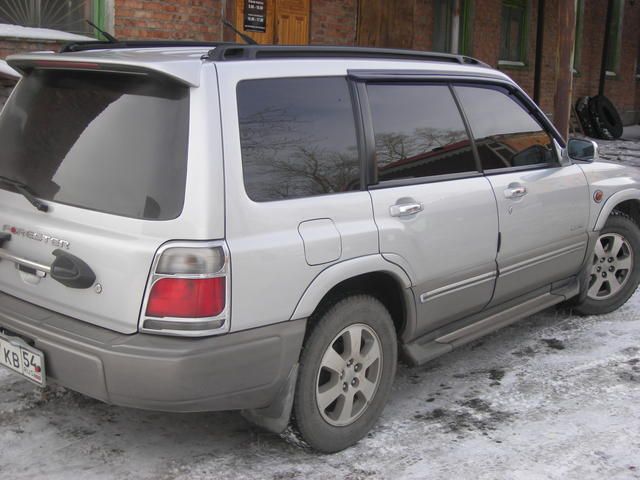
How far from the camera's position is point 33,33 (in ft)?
26.4

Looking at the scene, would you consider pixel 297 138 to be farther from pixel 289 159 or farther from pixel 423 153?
pixel 423 153

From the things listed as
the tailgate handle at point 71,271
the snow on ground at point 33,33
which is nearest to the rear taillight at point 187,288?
the tailgate handle at point 71,271

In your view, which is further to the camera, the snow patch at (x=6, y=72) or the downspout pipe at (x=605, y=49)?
the downspout pipe at (x=605, y=49)

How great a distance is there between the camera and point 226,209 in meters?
2.93

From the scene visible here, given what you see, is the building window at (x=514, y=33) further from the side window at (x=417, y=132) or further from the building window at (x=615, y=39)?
the side window at (x=417, y=132)

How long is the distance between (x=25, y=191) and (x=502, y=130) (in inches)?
100

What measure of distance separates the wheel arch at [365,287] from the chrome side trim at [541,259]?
81cm

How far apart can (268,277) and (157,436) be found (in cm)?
113

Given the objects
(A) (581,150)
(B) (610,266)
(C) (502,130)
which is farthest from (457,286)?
(B) (610,266)

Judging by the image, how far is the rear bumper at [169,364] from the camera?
2.88m

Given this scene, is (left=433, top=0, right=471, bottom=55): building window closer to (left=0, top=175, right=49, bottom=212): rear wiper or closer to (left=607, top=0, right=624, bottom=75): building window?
(left=607, top=0, right=624, bottom=75): building window

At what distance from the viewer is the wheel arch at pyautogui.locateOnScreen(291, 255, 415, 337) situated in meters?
3.21

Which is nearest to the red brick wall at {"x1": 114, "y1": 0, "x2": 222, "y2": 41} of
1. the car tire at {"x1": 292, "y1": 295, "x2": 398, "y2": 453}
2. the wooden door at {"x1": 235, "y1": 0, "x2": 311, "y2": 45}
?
the wooden door at {"x1": 235, "y1": 0, "x2": 311, "y2": 45}

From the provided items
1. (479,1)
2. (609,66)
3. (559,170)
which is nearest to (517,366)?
(559,170)
